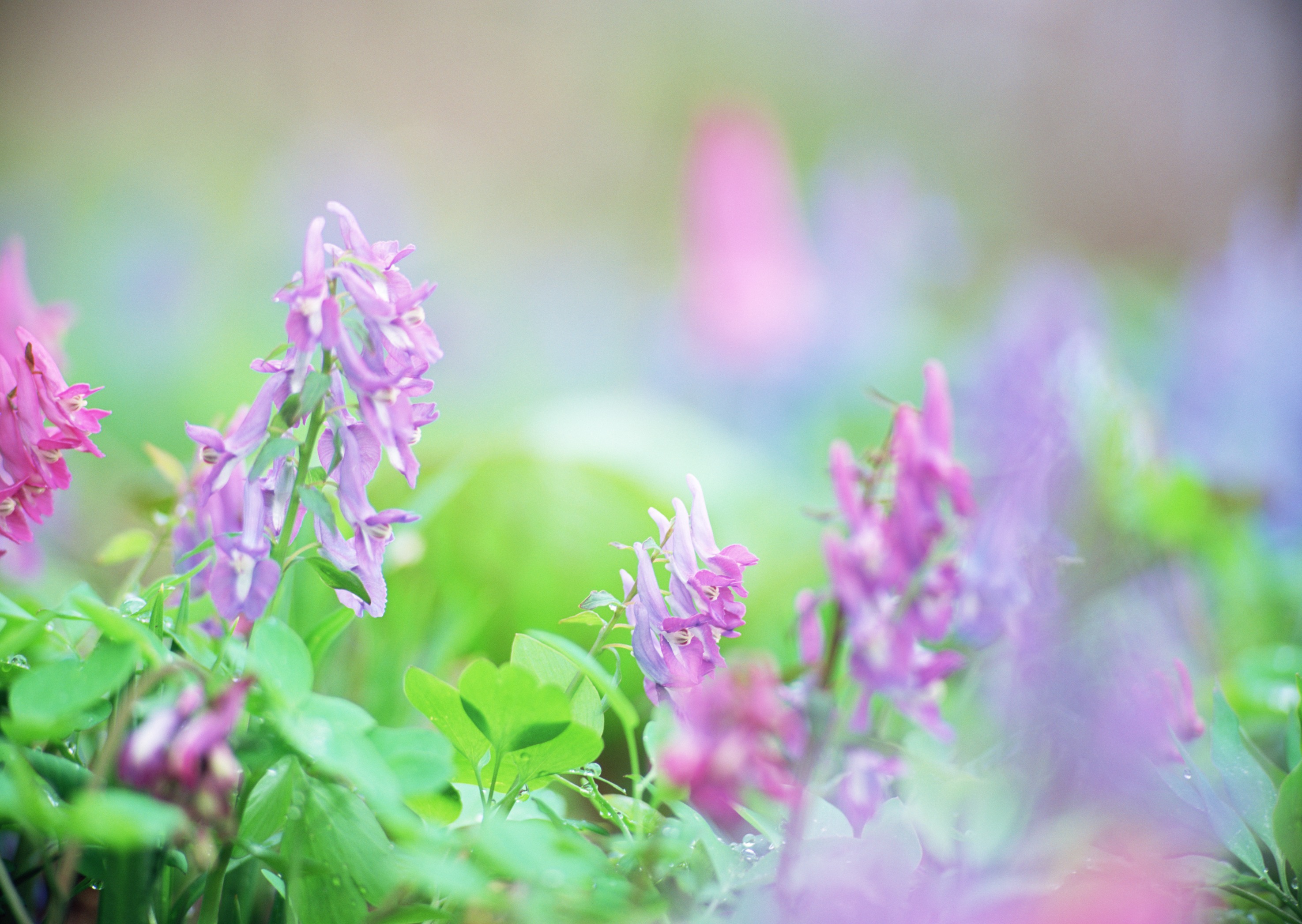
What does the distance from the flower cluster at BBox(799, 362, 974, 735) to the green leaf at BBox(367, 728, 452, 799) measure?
5.4 inches

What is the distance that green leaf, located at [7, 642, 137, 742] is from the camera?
29 cm

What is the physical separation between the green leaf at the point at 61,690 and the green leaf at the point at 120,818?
0.12 ft

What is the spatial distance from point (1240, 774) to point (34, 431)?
61cm

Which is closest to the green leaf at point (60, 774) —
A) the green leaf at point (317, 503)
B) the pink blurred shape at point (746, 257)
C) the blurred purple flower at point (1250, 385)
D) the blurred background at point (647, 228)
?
the green leaf at point (317, 503)

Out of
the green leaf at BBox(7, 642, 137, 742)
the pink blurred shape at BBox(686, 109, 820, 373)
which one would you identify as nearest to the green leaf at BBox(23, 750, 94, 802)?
the green leaf at BBox(7, 642, 137, 742)

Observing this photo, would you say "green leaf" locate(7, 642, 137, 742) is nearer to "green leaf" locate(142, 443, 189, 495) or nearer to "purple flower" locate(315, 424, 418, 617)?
"purple flower" locate(315, 424, 418, 617)

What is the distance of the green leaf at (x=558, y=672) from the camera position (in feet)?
1.40

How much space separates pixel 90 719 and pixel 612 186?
3473mm

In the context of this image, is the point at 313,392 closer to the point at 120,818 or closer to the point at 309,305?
the point at 309,305

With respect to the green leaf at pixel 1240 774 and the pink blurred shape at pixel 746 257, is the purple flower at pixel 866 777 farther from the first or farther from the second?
the pink blurred shape at pixel 746 257

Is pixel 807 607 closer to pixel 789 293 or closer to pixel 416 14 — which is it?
pixel 789 293

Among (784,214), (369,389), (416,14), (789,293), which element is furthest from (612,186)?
(369,389)

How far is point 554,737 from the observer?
0.37 metres

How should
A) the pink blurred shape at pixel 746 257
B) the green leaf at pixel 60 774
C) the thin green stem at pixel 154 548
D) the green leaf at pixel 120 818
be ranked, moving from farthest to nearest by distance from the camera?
the pink blurred shape at pixel 746 257 < the thin green stem at pixel 154 548 < the green leaf at pixel 60 774 < the green leaf at pixel 120 818
